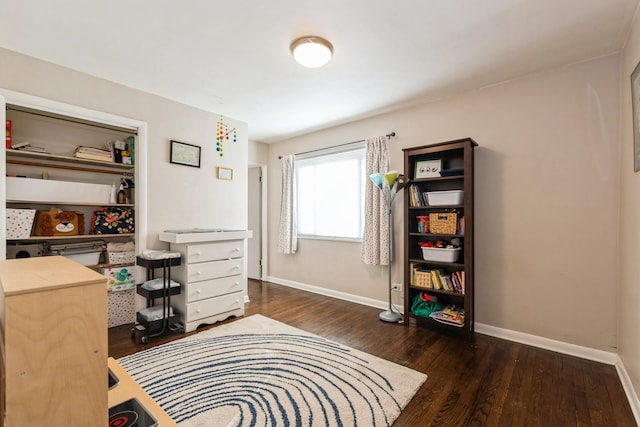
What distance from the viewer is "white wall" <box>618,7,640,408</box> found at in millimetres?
1786

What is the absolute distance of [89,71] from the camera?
2660mm

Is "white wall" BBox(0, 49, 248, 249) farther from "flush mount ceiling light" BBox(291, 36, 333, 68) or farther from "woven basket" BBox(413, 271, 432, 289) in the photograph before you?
"woven basket" BBox(413, 271, 432, 289)

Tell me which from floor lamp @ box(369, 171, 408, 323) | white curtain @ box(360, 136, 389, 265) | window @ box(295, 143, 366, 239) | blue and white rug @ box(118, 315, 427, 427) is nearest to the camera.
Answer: blue and white rug @ box(118, 315, 427, 427)

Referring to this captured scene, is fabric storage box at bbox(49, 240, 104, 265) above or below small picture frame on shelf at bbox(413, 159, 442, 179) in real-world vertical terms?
below

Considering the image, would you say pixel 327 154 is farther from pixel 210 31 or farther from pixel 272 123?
pixel 210 31

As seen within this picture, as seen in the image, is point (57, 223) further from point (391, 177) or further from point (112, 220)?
point (391, 177)

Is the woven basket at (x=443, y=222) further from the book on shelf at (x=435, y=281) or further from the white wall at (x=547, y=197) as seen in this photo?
the book on shelf at (x=435, y=281)

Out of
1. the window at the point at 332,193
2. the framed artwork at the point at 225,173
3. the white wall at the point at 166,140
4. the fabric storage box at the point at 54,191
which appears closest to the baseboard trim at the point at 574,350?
the window at the point at 332,193

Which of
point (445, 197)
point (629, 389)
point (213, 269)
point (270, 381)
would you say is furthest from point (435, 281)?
point (213, 269)

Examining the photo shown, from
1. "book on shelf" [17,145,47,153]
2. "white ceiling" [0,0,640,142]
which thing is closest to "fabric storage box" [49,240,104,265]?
"book on shelf" [17,145,47,153]

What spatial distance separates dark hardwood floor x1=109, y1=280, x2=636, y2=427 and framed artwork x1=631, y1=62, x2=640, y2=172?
1.49 metres

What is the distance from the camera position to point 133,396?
3.07ft

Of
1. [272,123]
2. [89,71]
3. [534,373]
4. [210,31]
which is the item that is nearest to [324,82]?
[210,31]

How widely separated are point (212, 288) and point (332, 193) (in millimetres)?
2082
